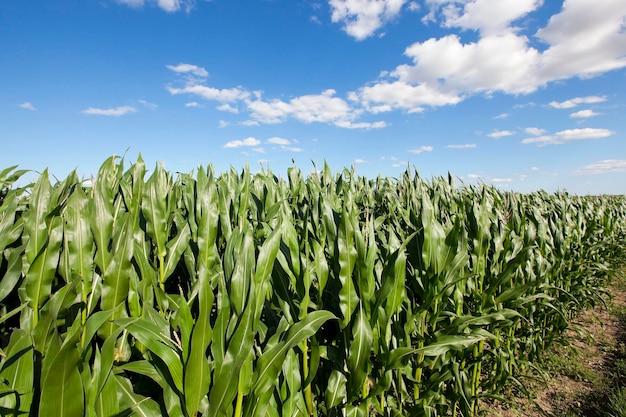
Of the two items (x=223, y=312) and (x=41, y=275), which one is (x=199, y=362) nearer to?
(x=223, y=312)

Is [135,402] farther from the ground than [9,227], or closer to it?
closer to it

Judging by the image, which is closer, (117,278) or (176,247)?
(117,278)

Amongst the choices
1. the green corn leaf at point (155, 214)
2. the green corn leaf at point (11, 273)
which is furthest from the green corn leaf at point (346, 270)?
the green corn leaf at point (11, 273)

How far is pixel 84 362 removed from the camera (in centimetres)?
111

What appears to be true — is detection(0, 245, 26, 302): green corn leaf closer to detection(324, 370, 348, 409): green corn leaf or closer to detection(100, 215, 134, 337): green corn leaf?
detection(100, 215, 134, 337): green corn leaf

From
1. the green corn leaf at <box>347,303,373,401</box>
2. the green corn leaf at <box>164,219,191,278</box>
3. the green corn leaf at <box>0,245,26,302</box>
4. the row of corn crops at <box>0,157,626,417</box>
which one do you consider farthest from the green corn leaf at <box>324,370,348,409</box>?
the green corn leaf at <box>0,245,26,302</box>

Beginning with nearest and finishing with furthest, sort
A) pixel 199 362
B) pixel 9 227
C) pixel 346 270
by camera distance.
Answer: pixel 199 362, pixel 346 270, pixel 9 227

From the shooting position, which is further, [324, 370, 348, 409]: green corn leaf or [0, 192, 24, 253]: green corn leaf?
[0, 192, 24, 253]: green corn leaf

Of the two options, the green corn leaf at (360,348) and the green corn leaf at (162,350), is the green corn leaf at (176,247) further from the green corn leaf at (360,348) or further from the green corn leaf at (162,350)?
the green corn leaf at (360,348)

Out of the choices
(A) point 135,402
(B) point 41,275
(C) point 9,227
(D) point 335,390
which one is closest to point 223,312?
(A) point 135,402

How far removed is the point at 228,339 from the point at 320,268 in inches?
24.1

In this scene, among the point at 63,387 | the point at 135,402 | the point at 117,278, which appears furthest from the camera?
the point at 117,278

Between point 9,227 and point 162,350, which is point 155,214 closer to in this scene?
point 9,227

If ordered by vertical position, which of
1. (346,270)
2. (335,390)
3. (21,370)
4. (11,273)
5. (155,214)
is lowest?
(335,390)
